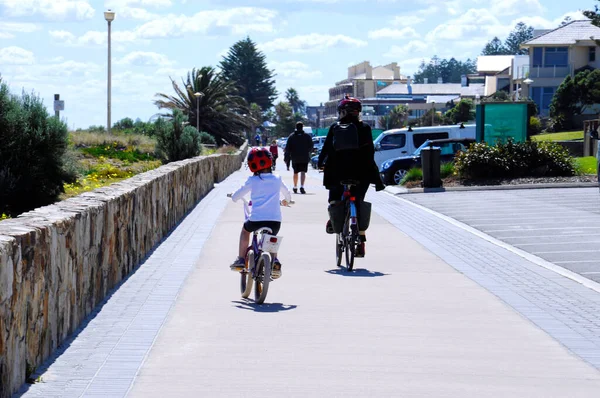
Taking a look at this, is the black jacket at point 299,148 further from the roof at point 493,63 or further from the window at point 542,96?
the roof at point 493,63

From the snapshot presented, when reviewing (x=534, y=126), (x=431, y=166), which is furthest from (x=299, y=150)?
(x=534, y=126)

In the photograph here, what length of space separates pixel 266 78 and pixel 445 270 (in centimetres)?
13725

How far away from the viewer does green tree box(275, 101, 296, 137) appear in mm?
190875

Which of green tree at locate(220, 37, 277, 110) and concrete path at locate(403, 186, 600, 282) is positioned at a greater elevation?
green tree at locate(220, 37, 277, 110)

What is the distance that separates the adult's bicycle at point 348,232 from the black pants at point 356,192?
0.04m

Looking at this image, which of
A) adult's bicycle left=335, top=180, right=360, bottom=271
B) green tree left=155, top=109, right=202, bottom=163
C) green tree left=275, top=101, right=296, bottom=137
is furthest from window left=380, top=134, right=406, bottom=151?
green tree left=275, top=101, right=296, bottom=137

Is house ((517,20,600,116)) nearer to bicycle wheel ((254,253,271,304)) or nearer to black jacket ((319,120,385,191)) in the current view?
black jacket ((319,120,385,191))

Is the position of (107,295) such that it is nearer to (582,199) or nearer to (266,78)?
(582,199)

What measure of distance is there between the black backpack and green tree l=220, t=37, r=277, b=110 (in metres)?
134

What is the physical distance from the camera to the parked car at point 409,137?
33.2 m

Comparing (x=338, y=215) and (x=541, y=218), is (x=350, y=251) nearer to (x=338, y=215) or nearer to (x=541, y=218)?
(x=338, y=215)

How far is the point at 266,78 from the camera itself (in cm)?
14762

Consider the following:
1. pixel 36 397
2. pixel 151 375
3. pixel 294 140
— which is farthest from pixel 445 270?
pixel 294 140

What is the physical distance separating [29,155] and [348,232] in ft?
36.8
